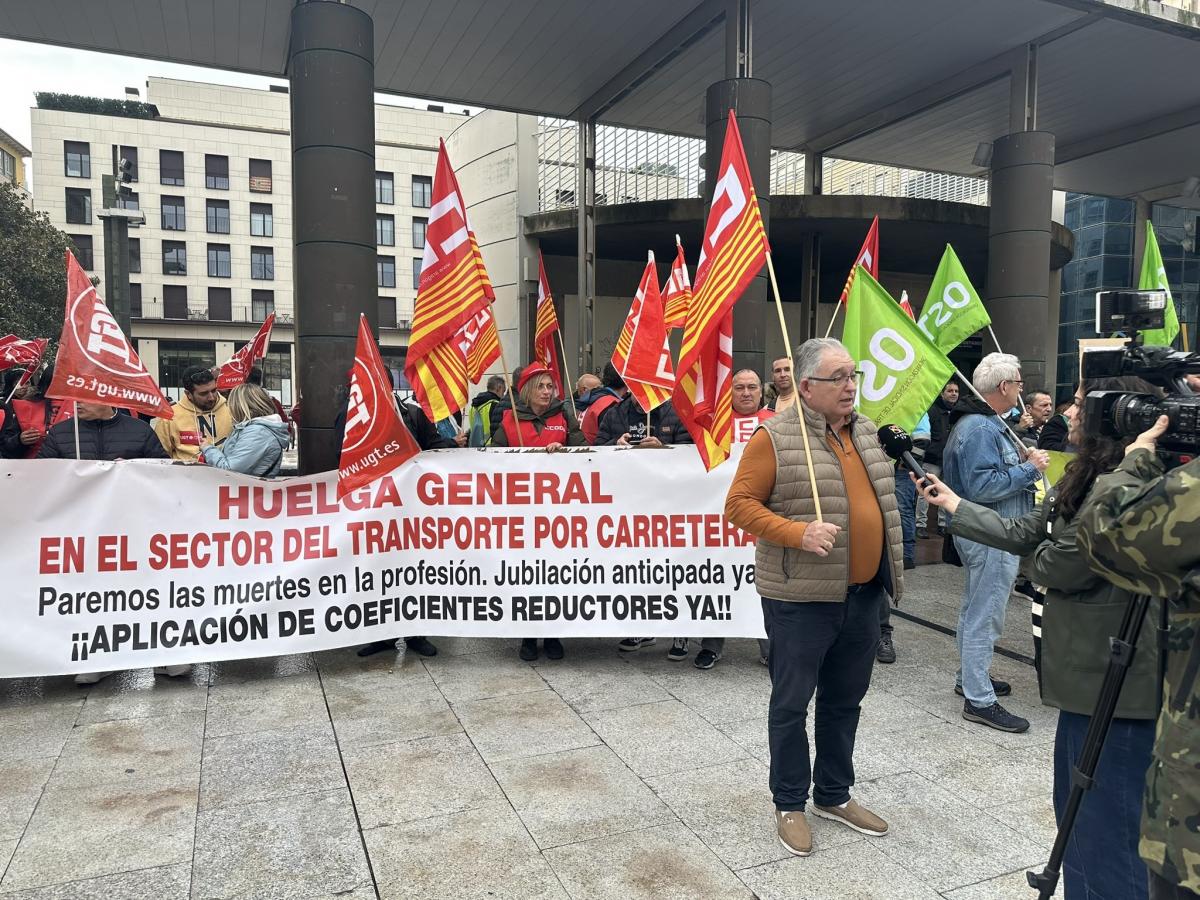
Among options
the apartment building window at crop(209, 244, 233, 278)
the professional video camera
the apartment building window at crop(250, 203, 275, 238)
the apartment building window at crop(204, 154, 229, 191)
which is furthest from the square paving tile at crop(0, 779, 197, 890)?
the apartment building window at crop(204, 154, 229, 191)

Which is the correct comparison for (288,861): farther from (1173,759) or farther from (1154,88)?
(1154,88)

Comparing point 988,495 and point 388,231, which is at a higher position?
point 388,231

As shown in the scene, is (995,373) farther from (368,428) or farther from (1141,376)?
(368,428)

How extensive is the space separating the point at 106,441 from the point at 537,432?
9.42 ft

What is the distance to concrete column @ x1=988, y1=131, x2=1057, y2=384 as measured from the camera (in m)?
11.6

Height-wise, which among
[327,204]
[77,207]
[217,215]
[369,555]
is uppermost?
[77,207]

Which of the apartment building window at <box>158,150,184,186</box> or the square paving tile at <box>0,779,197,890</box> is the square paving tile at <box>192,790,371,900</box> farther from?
the apartment building window at <box>158,150,184,186</box>

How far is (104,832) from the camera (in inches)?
134

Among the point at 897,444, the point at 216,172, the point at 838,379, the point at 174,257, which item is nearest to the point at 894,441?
the point at 897,444

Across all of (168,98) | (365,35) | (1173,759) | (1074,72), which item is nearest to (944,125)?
(1074,72)

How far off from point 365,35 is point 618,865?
713cm

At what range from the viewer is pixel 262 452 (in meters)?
5.48

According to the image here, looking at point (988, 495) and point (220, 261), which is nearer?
point (988, 495)

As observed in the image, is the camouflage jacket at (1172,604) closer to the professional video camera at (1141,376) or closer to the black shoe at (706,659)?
the professional video camera at (1141,376)
